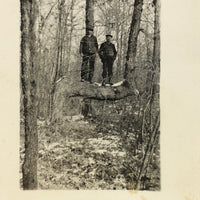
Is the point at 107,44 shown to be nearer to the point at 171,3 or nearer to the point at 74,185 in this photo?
the point at 171,3

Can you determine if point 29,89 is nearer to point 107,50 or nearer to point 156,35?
point 107,50

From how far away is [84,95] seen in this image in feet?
5.61

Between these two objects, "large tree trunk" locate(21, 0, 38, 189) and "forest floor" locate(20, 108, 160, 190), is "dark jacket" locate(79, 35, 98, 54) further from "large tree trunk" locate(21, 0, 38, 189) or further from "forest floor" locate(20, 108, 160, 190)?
"forest floor" locate(20, 108, 160, 190)

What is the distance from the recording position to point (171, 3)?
165 cm

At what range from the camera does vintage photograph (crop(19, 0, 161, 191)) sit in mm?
1679

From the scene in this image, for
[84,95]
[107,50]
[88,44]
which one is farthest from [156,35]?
[84,95]

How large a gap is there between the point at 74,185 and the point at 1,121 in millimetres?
565

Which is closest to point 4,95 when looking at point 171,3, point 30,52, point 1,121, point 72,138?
point 1,121

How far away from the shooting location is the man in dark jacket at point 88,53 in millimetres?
1679

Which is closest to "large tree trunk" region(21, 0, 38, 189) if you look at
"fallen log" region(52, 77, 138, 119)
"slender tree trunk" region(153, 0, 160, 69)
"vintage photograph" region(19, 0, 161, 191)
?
"vintage photograph" region(19, 0, 161, 191)

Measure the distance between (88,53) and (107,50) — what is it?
0.11 m

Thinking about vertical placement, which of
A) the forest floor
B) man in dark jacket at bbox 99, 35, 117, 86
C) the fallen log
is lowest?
the forest floor

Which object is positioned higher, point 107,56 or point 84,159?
point 107,56

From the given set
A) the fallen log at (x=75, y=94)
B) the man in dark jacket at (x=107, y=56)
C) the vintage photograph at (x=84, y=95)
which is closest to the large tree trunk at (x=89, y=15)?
the vintage photograph at (x=84, y=95)
